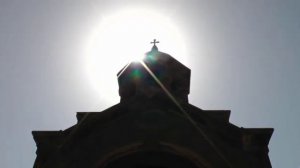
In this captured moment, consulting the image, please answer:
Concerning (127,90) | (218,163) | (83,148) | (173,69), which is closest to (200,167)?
(218,163)

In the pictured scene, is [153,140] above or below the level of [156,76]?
below

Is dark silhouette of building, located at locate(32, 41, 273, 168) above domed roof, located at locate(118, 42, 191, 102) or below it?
below

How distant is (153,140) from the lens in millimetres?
13000

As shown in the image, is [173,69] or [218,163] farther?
[173,69]

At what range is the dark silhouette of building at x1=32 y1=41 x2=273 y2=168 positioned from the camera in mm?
12695

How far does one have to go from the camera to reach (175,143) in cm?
1293

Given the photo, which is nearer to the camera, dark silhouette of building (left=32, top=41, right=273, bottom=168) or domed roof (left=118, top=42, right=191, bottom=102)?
dark silhouette of building (left=32, top=41, right=273, bottom=168)

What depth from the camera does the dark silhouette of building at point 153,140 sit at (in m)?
12.7

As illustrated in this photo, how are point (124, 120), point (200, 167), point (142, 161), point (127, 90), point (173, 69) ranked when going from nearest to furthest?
point (200, 167) < point (142, 161) < point (124, 120) < point (127, 90) < point (173, 69)

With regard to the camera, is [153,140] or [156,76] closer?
[153,140]

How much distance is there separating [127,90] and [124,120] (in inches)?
215

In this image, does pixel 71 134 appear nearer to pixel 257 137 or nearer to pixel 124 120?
pixel 124 120

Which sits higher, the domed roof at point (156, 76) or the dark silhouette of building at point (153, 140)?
→ the domed roof at point (156, 76)

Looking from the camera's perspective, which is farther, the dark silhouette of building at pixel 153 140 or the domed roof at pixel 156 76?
the domed roof at pixel 156 76
